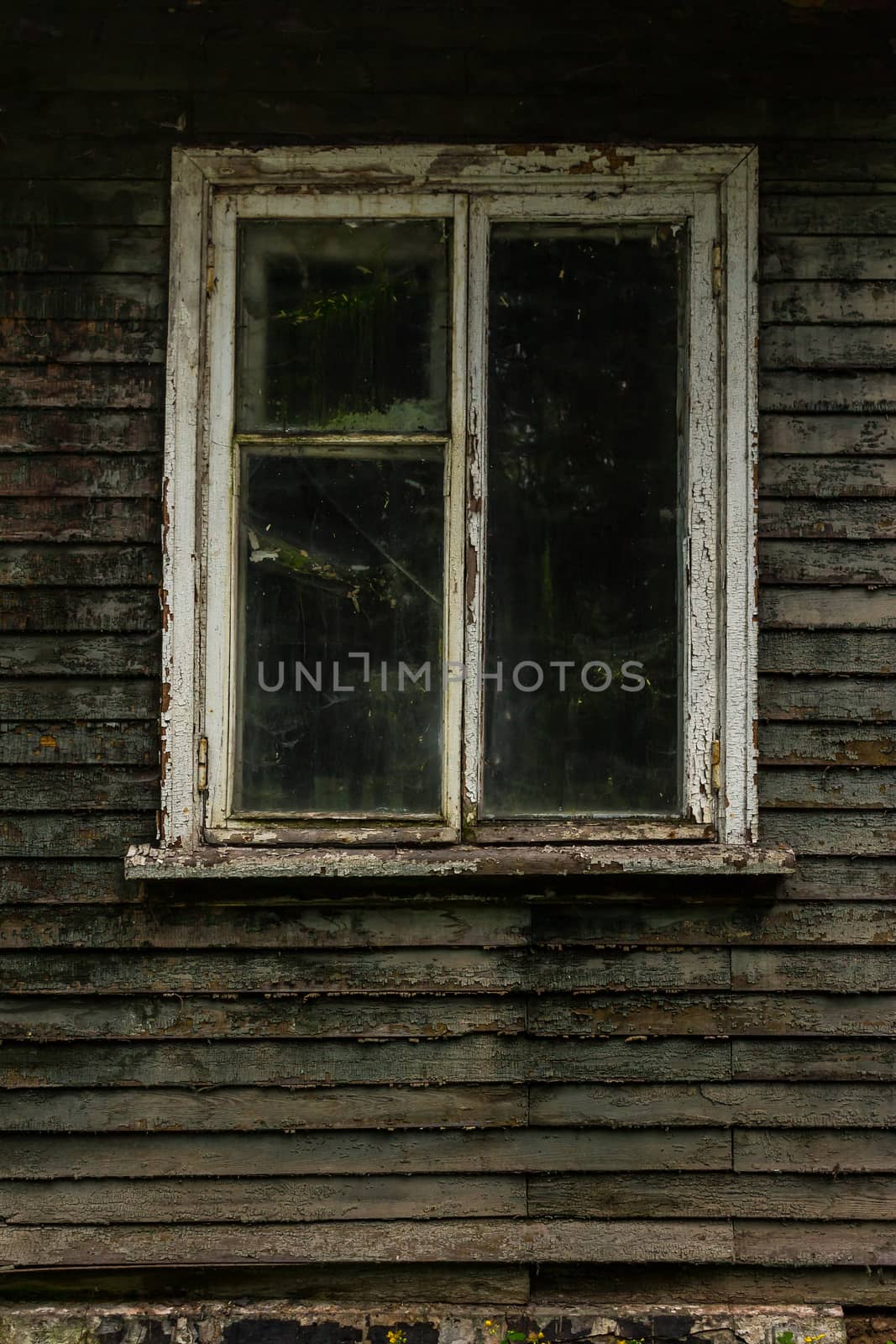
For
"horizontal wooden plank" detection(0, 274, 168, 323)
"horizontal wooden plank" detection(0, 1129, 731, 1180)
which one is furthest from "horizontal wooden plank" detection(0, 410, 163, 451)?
"horizontal wooden plank" detection(0, 1129, 731, 1180)

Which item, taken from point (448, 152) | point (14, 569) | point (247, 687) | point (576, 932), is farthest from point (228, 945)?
point (448, 152)

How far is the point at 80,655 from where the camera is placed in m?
2.37

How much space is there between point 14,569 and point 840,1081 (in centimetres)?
231

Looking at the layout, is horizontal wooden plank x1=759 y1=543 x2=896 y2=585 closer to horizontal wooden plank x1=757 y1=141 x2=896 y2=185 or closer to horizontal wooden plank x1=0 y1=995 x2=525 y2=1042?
horizontal wooden plank x1=757 y1=141 x2=896 y2=185

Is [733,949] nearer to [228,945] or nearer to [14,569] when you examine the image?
[228,945]

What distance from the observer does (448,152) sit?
238 centimetres

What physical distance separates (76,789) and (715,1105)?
66.5 inches

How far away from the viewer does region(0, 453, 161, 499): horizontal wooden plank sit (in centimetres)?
238

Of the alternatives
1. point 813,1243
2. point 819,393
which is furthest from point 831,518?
point 813,1243

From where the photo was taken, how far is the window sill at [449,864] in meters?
2.28

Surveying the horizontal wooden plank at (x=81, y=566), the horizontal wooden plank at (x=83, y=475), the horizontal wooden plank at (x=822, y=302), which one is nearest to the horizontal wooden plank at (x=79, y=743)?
the horizontal wooden plank at (x=81, y=566)

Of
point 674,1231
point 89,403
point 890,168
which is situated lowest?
point 674,1231

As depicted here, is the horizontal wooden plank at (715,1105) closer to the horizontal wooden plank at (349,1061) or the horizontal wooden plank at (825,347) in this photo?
the horizontal wooden plank at (349,1061)

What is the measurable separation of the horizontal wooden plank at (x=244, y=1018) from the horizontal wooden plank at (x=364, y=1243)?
1.46 ft
